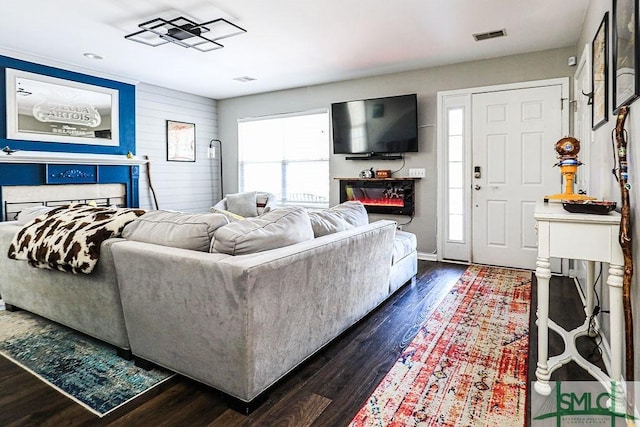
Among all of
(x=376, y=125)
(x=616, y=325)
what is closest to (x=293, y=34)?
(x=376, y=125)

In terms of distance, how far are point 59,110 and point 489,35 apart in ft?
16.4

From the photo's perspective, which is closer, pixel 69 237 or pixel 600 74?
pixel 69 237

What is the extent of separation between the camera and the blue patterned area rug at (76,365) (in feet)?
6.22

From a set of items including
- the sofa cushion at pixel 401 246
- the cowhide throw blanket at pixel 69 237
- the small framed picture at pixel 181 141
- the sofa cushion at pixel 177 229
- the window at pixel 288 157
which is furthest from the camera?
the small framed picture at pixel 181 141

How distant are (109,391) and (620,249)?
2.46 metres

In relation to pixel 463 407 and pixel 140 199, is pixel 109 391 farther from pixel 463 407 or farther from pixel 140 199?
pixel 140 199

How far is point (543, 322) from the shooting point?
1.87m

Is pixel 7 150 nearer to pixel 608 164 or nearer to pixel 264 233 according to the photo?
pixel 264 233

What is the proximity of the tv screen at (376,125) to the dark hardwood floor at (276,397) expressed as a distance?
Result: 3.03 m

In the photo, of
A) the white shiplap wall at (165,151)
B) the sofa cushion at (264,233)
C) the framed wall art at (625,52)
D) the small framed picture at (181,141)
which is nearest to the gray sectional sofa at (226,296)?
the sofa cushion at (264,233)

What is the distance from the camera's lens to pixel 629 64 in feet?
5.74

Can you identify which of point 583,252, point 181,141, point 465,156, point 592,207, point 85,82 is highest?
point 85,82

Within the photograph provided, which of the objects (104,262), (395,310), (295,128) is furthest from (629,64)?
(295,128)

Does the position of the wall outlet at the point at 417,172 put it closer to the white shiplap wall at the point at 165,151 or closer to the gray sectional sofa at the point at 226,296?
the gray sectional sofa at the point at 226,296
